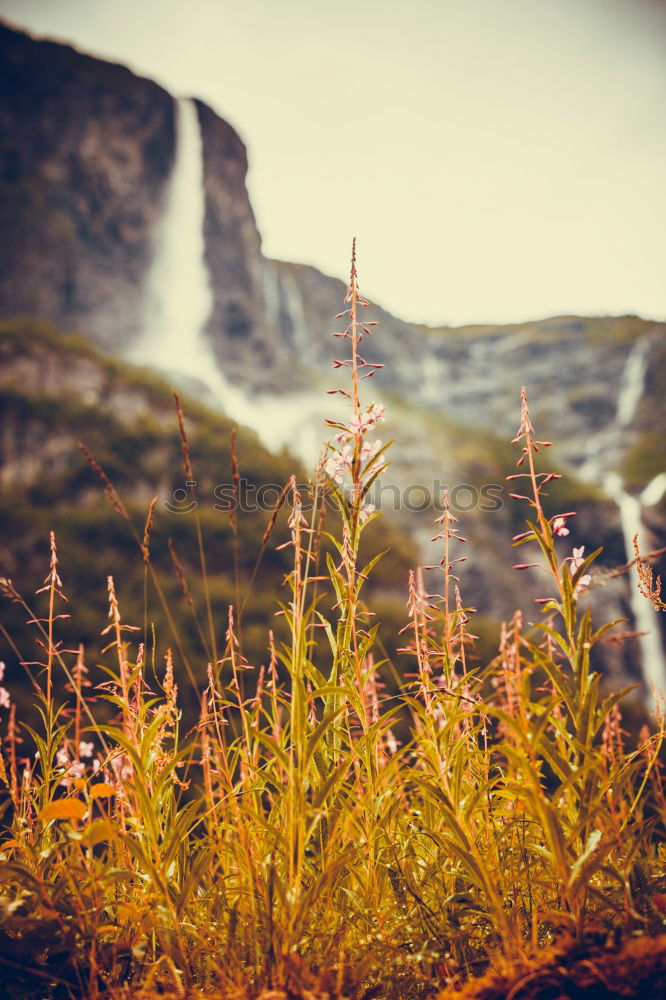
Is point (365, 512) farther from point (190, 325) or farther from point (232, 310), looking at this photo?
point (232, 310)

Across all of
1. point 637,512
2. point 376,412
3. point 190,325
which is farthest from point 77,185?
point 376,412

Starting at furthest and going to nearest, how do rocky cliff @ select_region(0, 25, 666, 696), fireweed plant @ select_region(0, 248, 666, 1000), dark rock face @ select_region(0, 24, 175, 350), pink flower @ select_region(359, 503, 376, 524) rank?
dark rock face @ select_region(0, 24, 175, 350) < rocky cliff @ select_region(0, 25, 666, 696) < pink flower @ select_region(359, 503, 376, 524) < fireweed plant @ select_region(0, 248, 666, 1000)

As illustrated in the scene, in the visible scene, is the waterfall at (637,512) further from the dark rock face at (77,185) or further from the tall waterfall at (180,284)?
the dark rock face at (77,185)

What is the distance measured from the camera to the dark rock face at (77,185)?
4362 centimetres

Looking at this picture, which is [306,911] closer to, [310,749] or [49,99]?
[310,749]

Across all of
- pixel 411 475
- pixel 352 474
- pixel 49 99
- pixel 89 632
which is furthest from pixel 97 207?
pixel 352 474

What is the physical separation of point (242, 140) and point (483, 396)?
→ 2013 inches

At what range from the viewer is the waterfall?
99.2ft

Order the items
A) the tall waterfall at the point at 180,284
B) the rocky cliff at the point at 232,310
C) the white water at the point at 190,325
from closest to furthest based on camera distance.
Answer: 1. the rocky cliff at the point at 232,310
2. the white water at the point at 190,325
3. the tall waterfall at the point at 180,284

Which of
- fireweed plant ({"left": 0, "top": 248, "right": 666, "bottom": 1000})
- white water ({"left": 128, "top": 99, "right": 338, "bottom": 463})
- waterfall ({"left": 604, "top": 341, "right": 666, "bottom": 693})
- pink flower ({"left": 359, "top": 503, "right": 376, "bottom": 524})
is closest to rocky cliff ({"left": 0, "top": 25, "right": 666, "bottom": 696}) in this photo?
waterfall ({"left": 604, "top": 341, "right": 666, "bottom": 693})

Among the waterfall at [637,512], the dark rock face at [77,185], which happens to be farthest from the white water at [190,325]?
the waterfall at [637,512]

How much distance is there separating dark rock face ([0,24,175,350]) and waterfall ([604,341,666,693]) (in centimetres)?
4592

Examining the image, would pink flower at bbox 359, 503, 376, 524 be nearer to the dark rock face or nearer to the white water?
the white water

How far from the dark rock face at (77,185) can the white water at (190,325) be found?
55.9 inches
